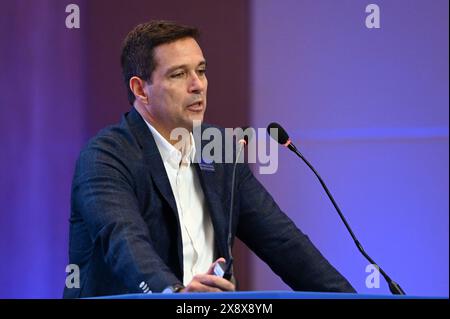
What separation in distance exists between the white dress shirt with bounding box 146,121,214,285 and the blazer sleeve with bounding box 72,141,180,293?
191 millimetres

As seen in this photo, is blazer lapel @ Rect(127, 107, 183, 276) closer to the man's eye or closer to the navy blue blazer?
the navy blue blazer

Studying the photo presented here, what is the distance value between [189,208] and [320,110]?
96 centimetres

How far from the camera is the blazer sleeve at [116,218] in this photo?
204cm

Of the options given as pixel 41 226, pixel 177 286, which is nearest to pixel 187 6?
pixel 41 226

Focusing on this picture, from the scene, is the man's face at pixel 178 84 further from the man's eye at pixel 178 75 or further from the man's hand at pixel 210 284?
the man's hand at pixel 210 284

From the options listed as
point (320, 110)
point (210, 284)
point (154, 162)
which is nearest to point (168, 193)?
point (154, 162)

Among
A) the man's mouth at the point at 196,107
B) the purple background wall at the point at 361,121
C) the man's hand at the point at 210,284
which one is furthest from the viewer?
the purple background wall at the point at 361,121

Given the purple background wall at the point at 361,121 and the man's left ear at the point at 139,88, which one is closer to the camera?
the man's left ear at the point at 139,88

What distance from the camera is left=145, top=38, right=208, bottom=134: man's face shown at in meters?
2.53

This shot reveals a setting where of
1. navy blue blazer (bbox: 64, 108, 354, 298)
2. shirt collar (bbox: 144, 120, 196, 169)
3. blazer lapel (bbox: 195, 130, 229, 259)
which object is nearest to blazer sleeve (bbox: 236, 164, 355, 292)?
navy blue blazer (bbox: 64, 108, 354, 298)

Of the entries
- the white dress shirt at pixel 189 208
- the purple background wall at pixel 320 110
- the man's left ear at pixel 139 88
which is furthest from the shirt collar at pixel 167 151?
the purple background wall at pixel 320 110

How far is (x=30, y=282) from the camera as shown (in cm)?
305

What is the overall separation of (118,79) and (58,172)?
42 centimetres

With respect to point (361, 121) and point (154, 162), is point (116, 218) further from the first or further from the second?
point (361, 121)
